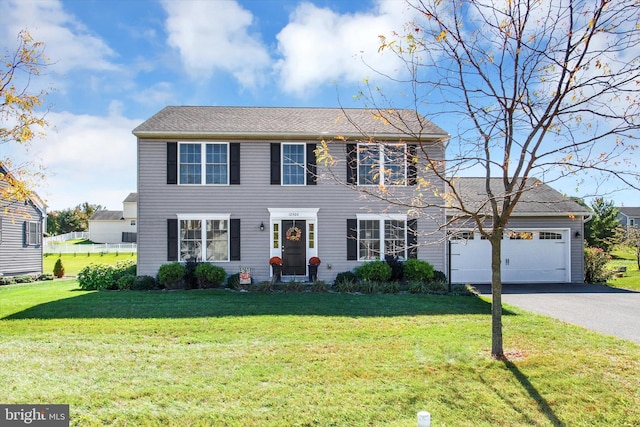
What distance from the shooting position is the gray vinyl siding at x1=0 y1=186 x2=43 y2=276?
57.6ft

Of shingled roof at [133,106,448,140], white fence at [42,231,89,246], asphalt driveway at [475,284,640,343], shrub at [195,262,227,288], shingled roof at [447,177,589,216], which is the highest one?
shingled roof at [133,106,448,140]

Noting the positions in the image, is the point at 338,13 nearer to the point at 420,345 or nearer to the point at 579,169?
the point at 579,169

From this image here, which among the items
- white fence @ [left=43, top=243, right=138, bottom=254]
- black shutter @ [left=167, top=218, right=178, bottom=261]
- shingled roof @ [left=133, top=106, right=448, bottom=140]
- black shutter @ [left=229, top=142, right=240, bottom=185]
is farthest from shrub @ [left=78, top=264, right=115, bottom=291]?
white fence @ [left=43, top=243, right=138, bottom=254]

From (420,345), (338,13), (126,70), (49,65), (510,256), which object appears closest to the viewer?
(420,345)

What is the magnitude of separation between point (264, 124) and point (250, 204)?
2.87 meters

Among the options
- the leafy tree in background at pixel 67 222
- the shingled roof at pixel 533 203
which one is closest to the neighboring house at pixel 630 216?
the shingled roof at pixel 533 203

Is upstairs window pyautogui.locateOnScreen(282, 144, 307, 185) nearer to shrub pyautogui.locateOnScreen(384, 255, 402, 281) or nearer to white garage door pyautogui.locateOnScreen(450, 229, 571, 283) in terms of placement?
shrub pyautogui.locateOnScreen(384, 255, 402, 281)

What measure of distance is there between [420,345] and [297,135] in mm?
8686

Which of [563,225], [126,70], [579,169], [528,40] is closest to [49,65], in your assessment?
[126,70]

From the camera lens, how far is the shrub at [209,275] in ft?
41.0

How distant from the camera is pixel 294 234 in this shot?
13430 mm

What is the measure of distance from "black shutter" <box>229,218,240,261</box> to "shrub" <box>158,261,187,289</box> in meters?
1.60

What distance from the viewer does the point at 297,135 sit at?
43.4 feet

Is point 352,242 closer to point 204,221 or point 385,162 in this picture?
point 204,221
